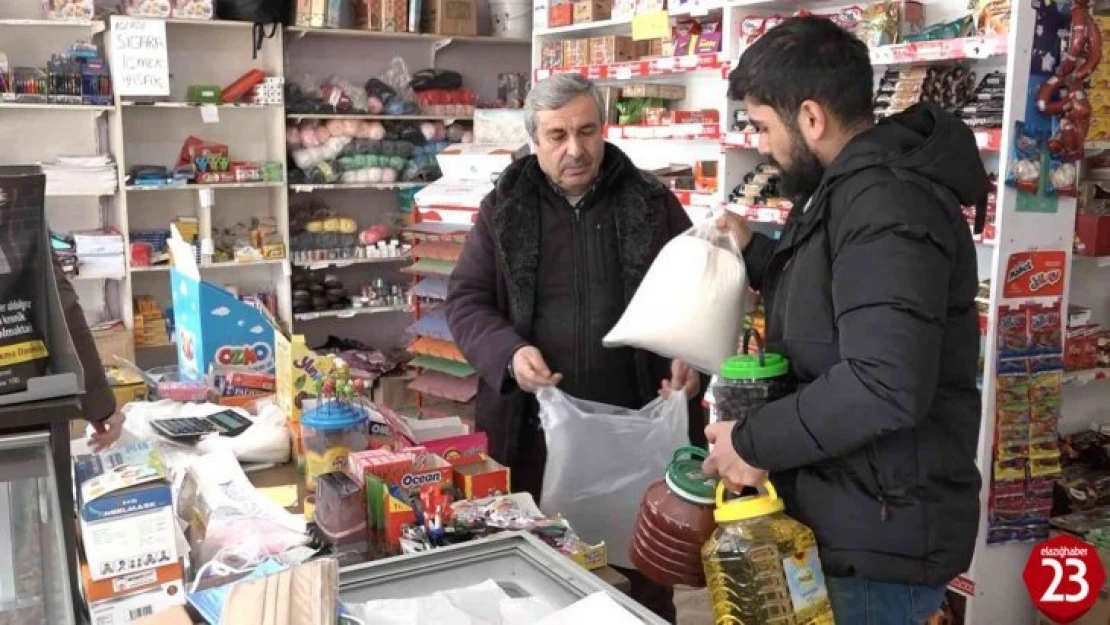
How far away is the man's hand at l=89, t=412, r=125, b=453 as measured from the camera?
7.18 feet

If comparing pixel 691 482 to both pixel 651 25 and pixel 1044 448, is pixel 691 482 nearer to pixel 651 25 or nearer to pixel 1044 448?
pixel 1044 448

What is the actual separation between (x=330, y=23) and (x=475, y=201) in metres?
1.75

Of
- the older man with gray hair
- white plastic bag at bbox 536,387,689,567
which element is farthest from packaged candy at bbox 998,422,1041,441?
white plastic bag at bbox 536,387,689,567

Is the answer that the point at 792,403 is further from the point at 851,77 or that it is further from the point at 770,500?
the point at 851,77

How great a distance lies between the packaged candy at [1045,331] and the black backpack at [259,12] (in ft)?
14.3

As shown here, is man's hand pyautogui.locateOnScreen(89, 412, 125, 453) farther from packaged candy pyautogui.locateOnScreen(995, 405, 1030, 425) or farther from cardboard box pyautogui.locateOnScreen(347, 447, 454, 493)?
packaged candy pyautogui.locateOnScreen(995, 405, 1030, 425)

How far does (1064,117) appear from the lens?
3244 mm

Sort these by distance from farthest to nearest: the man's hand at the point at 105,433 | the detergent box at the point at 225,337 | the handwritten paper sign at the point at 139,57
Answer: the handwritten paper sign at the point at 139,57, the detergent box at the point at 225,337, the man's hand at the point at 105,433

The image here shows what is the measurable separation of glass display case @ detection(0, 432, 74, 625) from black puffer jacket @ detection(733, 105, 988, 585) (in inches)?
39.1

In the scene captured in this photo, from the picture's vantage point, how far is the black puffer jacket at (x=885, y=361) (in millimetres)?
1482

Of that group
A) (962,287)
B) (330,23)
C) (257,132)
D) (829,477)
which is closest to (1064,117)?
(962,287)

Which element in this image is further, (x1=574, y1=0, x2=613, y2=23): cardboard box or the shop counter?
(x1=574, y1=0, x2=613, y2=23): cardboard box

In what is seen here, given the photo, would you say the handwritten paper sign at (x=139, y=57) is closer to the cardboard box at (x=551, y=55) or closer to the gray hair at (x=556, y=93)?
the cardboard box at (x=551, y=55)

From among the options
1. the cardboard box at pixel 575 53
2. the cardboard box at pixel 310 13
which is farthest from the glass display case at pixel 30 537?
the cardboard box at pixel 310 13
